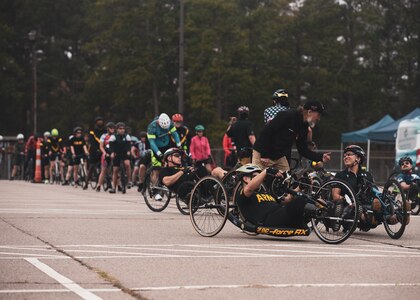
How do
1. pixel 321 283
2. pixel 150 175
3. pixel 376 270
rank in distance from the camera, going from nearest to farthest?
pixel 321 283 < pixel 376 270 < pixel 150 175

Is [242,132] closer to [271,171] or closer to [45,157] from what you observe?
[271,171]

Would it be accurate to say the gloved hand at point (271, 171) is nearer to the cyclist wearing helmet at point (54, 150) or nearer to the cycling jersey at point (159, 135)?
the cycling jersey at point (159, 135)

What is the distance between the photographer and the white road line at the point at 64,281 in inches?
291

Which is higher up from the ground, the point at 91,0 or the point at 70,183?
the point at 91,0

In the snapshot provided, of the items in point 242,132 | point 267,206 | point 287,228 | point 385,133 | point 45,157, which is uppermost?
point 385,133

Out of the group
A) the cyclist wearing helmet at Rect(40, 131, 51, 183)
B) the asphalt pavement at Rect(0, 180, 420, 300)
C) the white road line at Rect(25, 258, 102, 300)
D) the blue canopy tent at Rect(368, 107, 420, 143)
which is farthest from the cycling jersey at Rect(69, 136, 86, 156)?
the white road line at Rect(25, 258, 102, 300)

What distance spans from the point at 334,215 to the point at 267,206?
764 millimetres

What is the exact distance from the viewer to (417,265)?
9508mm

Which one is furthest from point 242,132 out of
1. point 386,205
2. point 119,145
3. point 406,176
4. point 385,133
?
point 385,133

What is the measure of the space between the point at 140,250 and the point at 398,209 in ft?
11.7

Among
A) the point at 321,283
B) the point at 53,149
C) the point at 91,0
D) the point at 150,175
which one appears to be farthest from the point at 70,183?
the point at 91,0

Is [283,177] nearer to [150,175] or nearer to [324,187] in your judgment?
[324,187]

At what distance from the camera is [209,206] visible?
12531 millimetres

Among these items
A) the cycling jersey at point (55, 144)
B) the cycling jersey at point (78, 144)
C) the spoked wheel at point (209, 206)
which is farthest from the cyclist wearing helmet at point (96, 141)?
the spoked wheel at point (209, 206)
